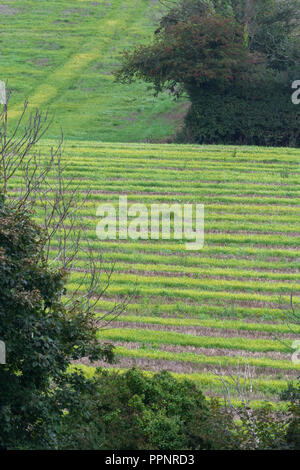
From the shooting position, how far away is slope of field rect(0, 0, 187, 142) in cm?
3684

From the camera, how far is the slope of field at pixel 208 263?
41.5 feet

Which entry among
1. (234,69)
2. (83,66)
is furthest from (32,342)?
(83,66)

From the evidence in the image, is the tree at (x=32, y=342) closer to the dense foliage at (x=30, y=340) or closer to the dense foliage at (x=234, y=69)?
the dense foliage at (x=30, y=340)

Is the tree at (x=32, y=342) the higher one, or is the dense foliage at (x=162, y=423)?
the tree at (x=32, y=342)

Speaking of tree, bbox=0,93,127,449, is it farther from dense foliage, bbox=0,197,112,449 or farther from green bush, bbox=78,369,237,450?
Result: green bush, bbox=78,369,237,450

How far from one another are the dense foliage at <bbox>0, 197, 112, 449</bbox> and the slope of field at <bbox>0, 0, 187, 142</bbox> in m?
26.5

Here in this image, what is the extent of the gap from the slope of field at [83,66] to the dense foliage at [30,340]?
2648cm

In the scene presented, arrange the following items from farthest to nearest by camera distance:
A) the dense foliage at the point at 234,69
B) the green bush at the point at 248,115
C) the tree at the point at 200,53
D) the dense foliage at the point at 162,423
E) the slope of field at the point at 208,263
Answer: the green bush at the point at 248,115
the dense foliage at the point at 234,69
the tree at the point at 200,53
the slope of field at the point at 208,263
the dense foliage at the point at 162,423

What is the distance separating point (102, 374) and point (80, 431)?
1.81m

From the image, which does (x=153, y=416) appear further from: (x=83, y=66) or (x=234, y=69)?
(x=83, y=66)

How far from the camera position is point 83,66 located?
44781 millimetres

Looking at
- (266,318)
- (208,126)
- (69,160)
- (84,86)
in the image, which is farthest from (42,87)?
(266,318)

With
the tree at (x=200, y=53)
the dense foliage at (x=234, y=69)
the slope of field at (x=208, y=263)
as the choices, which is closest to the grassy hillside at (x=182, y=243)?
the slope of field at (x=208, y=263)

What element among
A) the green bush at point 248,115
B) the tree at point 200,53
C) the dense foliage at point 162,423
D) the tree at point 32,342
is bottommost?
the dense foliage at point 162,423
